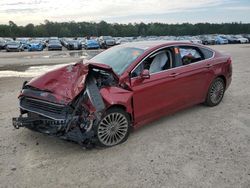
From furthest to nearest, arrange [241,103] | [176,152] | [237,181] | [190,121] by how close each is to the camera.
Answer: [241,103] → [190,121] → [176,152] → [237,181]

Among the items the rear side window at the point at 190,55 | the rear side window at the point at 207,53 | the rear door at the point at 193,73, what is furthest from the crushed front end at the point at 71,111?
the rear side window at the point at 207,53

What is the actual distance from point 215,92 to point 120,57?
8.52ft

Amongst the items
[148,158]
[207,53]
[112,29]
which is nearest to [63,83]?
[148,158]

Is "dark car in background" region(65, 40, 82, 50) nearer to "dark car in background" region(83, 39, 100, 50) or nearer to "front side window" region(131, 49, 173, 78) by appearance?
"dark car in background" region(83, 39, 100, 50)

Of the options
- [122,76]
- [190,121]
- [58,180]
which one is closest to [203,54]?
[190,121]

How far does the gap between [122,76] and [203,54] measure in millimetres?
2496

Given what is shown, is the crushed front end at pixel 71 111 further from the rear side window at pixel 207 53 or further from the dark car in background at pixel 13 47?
the dark car in background at pixel 13 47

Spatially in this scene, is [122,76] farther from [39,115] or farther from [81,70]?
[39,115]

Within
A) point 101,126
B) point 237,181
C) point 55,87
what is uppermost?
point 55,87

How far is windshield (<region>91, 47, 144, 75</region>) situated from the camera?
5023mm

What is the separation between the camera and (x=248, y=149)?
450cm

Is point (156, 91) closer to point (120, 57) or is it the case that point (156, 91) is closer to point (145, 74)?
point (145, 74)

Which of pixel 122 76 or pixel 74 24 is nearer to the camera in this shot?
pixel 122 76

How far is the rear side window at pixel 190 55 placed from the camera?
582cm
